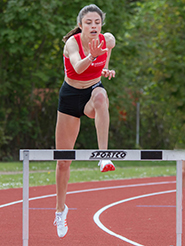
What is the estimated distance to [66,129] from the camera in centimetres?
466

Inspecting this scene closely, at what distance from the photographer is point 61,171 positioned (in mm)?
4922

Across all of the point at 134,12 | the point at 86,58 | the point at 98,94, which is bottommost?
the point at 98,94

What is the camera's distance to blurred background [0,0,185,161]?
55.0 feet

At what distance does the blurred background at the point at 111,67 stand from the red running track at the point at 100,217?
294 inches

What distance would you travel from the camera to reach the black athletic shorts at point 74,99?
4535 millimetres

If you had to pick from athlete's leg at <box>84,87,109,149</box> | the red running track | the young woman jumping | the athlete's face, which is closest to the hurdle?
the young woman jumping

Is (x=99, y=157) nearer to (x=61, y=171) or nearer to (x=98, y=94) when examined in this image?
(x=98, y=94)

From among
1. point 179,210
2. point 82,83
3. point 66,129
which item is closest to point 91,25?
point 82,83

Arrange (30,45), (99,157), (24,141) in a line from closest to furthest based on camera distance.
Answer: (99,157), (30,45), (24,141)

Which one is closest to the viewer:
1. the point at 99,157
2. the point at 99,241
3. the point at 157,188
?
the point at 99,157

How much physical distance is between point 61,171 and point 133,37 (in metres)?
15.5

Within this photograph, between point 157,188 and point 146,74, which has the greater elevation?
point 146,74

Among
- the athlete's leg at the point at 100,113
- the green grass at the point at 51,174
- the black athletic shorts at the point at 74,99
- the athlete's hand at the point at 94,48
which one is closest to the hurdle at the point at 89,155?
the athlete's leg at the point at 100,113

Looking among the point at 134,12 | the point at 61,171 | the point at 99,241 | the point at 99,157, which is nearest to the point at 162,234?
the point at 99,241
